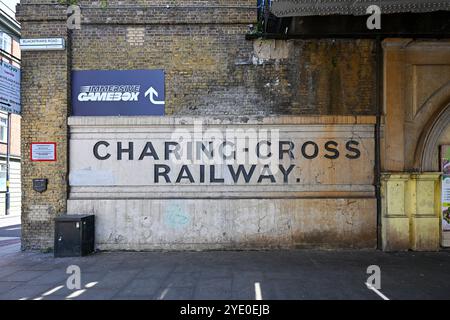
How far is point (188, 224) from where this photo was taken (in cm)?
960

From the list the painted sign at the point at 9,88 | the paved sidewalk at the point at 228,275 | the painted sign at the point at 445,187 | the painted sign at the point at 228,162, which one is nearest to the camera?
the paved sidewalk at the point at 228,275

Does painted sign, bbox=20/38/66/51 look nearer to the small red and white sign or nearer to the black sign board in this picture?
the small red and white sign

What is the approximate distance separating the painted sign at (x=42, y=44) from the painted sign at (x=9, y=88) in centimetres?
70

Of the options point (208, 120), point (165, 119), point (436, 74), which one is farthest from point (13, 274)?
point (436, 74)

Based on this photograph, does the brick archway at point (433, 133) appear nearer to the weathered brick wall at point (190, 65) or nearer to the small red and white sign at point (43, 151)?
the weathered brick wall at point (190, 65)

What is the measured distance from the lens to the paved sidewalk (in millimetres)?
6172

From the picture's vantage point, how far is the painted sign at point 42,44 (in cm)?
971

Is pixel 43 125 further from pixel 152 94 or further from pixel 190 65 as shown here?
pixel 190 65

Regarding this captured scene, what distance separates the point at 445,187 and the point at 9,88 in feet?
38.8

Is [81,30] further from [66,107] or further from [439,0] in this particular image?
[439,0]

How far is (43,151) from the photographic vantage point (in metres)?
9.72

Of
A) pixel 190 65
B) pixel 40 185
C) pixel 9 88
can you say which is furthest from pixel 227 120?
pixel 9 88

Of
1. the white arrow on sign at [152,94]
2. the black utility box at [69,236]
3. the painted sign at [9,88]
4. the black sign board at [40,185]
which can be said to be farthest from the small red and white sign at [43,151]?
the white arrow on sign at [152,94]
